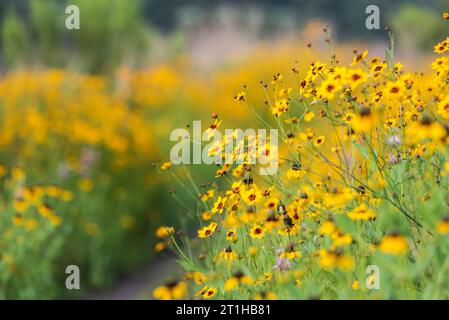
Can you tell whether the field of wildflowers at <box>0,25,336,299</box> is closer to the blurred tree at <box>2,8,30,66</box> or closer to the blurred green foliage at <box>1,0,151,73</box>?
the blurred tree at <box>2,8,30,66</box>

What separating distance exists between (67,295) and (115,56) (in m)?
4.97

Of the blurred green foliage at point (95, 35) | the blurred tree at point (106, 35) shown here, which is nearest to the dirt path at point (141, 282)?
the blurred green foliage at point (95, 35)

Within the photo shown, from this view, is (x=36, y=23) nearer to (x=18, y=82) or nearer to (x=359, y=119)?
(x=18, y=82)

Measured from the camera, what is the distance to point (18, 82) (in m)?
7.12

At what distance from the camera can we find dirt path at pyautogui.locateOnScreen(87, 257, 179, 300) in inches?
248

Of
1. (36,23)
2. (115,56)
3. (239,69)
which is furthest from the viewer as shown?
(239,69)

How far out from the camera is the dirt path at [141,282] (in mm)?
6297

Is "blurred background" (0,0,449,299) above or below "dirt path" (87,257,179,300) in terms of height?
above

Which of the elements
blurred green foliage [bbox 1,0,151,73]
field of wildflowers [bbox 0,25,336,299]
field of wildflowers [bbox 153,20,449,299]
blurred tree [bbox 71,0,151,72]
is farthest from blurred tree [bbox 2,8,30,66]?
field of wildflowers [bbox 153,20,449,299]

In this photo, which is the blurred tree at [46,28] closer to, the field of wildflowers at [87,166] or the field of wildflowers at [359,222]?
the field of wildflowers at [87,166]

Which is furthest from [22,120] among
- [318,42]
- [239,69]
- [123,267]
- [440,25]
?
[440,25]

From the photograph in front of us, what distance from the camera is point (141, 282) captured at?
6.71 m

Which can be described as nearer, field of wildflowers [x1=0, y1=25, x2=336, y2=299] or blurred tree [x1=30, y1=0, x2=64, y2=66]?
field of wildflowers [x1=0, y1=25, x2=336, y2=299]

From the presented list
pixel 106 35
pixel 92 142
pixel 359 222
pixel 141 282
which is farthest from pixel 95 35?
pixel 359 222
